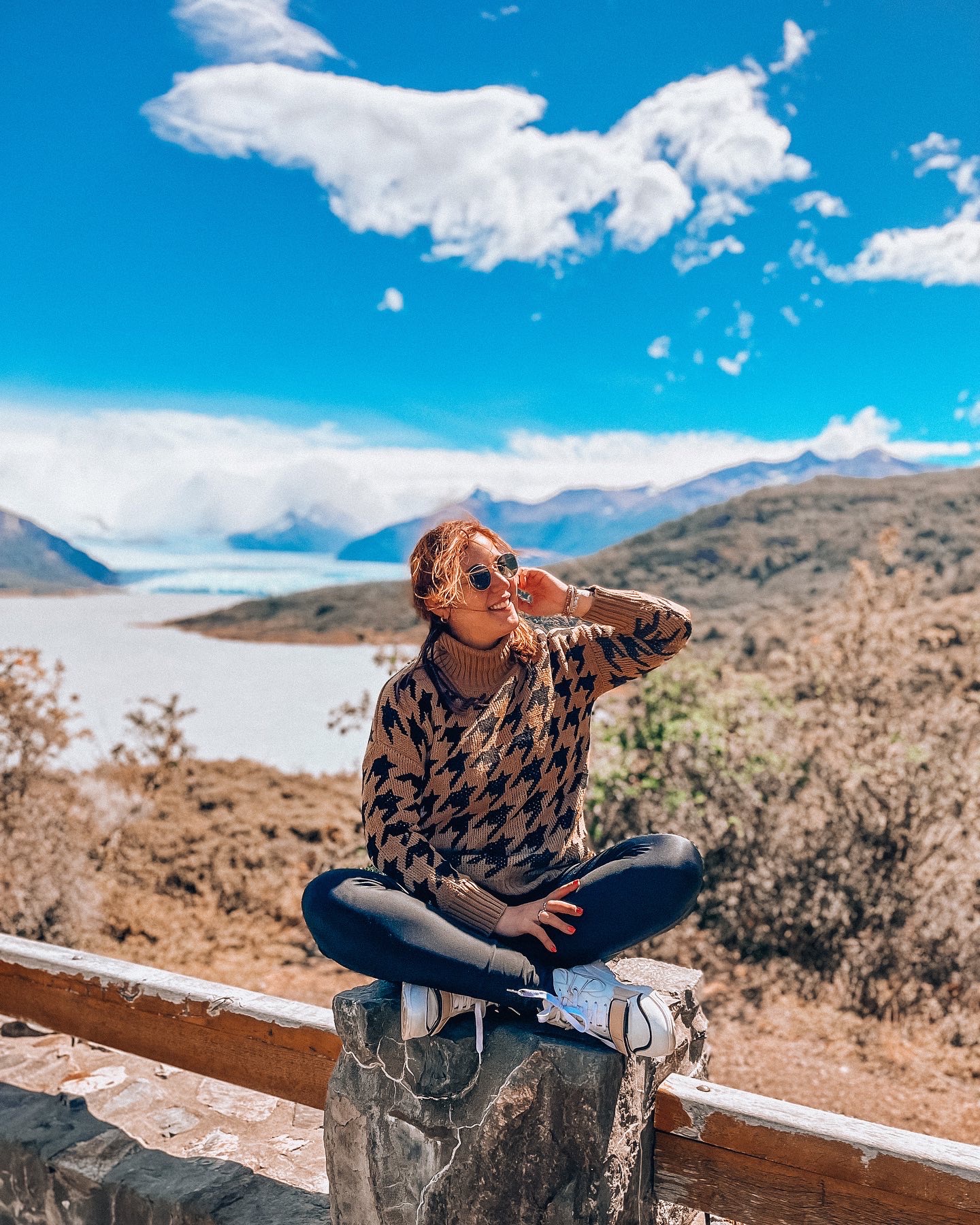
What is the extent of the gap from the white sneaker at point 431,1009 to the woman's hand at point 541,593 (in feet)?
2.54

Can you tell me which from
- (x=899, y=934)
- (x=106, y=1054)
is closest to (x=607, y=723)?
(x=899, y=934)

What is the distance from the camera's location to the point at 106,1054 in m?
3.00

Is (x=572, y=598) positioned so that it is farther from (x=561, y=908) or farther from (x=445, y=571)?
(x=561, y=908)

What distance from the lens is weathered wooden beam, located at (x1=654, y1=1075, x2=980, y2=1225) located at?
5.07ft

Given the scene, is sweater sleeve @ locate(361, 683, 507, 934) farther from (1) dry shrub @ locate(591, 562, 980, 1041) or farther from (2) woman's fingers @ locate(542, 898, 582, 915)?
(1) dry shrub @ locate(591, 562, 980, 1041)

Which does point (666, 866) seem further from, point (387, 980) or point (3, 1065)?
point (3, 1065)

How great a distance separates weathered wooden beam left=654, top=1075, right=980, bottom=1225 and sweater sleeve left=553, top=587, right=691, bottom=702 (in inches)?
31.7

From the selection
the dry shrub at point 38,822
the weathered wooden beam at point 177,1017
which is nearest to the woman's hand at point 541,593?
the weathered wooden beam at point 177,1017

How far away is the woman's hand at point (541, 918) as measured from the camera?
1706mm

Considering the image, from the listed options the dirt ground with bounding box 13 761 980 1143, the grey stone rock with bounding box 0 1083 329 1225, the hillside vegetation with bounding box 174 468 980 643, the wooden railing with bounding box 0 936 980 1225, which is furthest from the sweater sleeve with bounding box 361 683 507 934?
the hillside vegetation with bounding box 174 468 980 643

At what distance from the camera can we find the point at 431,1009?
1.63 meters

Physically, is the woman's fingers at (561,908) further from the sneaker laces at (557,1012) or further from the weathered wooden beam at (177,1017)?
the weathered wooden beam at (177,1017)

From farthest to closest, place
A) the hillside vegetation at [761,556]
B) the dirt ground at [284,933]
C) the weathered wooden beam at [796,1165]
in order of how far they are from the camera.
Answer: the hillside vegetation at [761,556]
the dirt ground at [284,933]
the weathered wooden beam at [796,1165]

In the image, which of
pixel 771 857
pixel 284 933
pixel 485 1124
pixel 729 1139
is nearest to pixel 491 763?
pixel 485 1124
